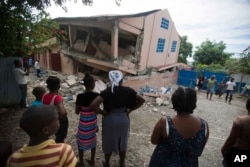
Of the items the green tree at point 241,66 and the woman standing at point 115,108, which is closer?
the woman standing at point 115,108

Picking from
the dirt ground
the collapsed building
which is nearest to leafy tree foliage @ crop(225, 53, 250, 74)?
the collapsed building

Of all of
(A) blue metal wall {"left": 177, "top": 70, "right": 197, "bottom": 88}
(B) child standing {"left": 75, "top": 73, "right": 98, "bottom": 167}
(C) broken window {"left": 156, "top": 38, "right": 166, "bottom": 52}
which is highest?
(C) broken window {"left": 156, "top": 38, "right": 166, "bottom": 52}

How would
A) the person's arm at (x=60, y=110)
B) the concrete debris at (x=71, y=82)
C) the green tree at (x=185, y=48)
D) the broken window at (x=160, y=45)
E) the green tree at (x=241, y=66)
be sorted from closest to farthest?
the person's arm at (x=60, y=110) → the concrete debris at (x=71, y=82) → the broken window at (x=160, y=45) → the green tree at (x=241, y=66) → the green tree at (x=185, y=48)

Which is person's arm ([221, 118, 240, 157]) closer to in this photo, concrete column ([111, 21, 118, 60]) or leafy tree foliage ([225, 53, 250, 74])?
concrete column ([111, 21, 118, 60])

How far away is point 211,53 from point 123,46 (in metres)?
15.8

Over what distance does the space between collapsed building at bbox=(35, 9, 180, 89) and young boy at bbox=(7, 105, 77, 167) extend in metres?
8.35

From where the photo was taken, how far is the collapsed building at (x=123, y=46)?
10246 mm

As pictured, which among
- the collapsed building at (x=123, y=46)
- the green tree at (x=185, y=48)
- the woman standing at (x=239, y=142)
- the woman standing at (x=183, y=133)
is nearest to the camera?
the woman standing at (x=183, y=133)

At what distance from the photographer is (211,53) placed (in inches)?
939

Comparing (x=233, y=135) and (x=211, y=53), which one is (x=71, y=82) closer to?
(x=233, y=135)

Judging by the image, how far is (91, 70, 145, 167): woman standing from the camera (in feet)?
8.69

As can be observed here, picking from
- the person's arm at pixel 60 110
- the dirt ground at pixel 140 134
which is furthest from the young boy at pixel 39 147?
the dirt ground at pixel 140 134

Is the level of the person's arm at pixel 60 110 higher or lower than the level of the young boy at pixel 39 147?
lower

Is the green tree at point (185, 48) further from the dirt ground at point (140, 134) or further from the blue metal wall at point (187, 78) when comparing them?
the dirt ground at point (140, 134)
